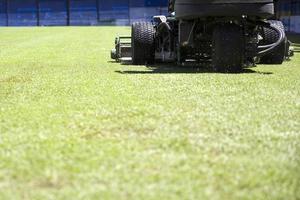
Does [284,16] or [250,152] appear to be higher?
[250,152]

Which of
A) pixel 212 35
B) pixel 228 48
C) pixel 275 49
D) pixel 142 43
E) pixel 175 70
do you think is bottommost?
pixel 175 70

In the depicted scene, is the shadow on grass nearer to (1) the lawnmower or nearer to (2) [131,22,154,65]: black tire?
(1) the lawnmower

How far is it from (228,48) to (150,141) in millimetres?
6453

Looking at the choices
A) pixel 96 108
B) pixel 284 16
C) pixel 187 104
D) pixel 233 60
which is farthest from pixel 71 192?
pixel 284 16

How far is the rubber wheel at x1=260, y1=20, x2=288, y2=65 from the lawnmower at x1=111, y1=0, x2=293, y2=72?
2 cm

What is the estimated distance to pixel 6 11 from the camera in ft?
272

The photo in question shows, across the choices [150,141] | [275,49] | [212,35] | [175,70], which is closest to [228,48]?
[212,35]

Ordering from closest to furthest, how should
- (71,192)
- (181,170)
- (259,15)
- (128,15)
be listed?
(71,192), (181,170), (259,15), (128,15)

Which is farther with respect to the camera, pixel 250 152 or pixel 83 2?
pixel 83 2

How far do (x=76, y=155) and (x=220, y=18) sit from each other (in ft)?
24.1

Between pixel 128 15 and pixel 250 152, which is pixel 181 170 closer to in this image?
pixel 250 152

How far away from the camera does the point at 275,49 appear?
13.9 meters

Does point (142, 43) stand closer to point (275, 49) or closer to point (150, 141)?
point (275, 49)

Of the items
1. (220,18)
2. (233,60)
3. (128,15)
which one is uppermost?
(220,18)
